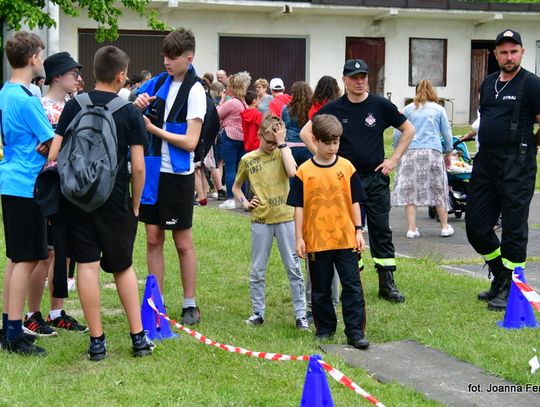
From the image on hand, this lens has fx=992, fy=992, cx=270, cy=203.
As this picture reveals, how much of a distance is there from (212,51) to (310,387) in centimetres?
2653

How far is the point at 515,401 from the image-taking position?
5695 mm

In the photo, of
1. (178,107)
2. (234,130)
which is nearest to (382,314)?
(178,107)

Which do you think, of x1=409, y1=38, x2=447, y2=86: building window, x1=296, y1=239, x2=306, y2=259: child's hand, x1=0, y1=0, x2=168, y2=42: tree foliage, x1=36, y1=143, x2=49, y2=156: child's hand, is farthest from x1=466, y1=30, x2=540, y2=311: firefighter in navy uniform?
x1=409, y1=38, x2=447, y2=86: building window

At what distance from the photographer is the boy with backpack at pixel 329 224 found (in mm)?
7059

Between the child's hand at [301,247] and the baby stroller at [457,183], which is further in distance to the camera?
the baby stroller at [457,183]

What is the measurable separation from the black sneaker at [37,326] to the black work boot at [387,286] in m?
2.87

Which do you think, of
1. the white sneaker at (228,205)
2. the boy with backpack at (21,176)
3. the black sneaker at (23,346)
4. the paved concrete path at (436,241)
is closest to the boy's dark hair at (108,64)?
the boy with backpack at (21,176)

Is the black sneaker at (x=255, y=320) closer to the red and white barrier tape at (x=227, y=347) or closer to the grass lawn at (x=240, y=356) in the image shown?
the grass lawn at (x=240, y=356)

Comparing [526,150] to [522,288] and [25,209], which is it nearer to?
[522,288]

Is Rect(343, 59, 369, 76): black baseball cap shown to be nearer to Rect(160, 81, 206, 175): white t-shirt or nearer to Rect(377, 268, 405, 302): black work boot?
Rect(160, 81, 206, 175): white t-shirt

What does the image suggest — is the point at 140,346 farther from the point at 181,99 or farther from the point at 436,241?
the point at 436,241

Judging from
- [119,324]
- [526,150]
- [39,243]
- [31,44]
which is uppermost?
[31,44]

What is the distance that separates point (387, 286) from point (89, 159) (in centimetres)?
337

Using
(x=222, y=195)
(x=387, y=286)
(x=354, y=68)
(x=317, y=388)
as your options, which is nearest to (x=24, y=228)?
(x=317, y=388)
